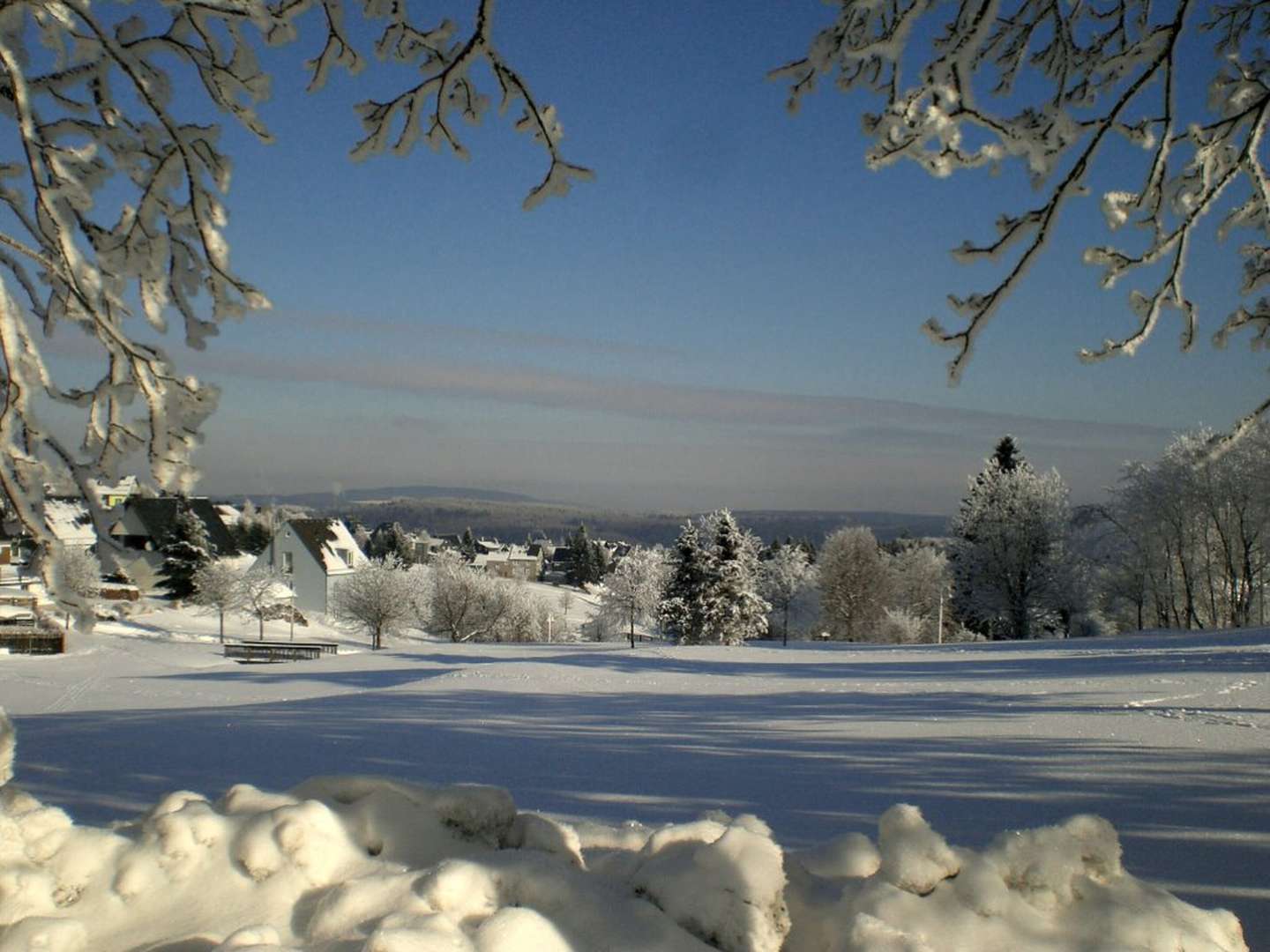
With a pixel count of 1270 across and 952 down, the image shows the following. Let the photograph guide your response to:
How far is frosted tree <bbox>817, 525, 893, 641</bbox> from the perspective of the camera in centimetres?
4691

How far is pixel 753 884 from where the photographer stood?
1894 mm

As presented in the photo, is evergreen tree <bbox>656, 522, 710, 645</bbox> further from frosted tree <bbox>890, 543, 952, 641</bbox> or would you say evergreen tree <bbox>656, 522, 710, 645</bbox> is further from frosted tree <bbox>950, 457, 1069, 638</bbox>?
frosted tree <bbox>890, 543, 952, 641</bbox>

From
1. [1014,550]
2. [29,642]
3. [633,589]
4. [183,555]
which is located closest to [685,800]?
[29,642]

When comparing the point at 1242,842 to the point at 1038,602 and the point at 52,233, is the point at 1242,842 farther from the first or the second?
the point at 1038,602

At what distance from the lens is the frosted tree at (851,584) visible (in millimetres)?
46906

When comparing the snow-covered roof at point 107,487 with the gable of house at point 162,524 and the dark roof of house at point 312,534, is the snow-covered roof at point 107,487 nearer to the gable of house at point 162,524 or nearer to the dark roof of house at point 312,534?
the gable of house at point 162,524

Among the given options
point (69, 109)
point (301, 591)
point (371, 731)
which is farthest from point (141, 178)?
point (301, 591)

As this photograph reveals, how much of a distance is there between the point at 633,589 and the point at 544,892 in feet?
154

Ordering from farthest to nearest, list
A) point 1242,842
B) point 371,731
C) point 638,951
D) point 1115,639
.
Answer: point 1115,639 → point 371,731 → point 1242,842 → point 638,951

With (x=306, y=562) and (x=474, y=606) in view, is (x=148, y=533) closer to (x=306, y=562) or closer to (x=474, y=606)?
(x=306, y=562)

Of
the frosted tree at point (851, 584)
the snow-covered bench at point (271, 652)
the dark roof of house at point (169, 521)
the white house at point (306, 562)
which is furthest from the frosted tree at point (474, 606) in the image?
the snow-covered bench at point (271, 652)

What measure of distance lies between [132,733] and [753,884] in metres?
7.55

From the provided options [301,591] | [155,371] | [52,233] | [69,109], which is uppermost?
[69,109]

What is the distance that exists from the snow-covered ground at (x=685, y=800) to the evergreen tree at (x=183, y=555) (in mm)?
24952
